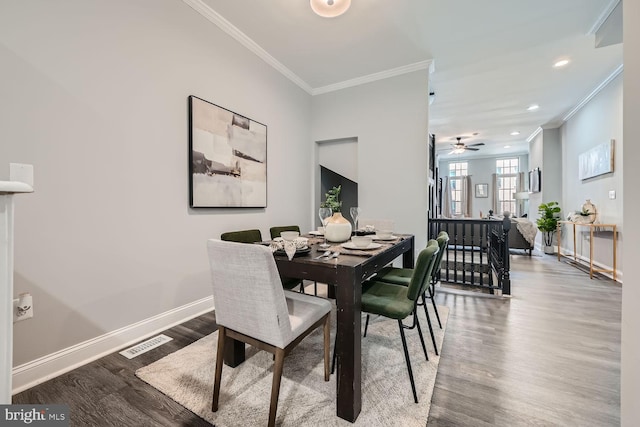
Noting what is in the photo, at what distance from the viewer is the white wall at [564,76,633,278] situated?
145 inches

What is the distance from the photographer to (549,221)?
5488 mm

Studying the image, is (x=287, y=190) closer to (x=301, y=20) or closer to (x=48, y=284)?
(x=301, y=20)

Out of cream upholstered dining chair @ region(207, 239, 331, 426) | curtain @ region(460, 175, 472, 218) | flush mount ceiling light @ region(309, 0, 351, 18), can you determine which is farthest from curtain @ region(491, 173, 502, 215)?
cream upholstered dining chair @ region(207, 239, 331, 426)

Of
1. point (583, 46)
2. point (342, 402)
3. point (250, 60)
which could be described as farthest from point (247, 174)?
point (583, 46)

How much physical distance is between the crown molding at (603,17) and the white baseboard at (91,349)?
478cm

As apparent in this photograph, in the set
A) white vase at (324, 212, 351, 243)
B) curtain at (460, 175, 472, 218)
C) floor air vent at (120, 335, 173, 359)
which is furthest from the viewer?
curtain at (460, 175, 472, 218)

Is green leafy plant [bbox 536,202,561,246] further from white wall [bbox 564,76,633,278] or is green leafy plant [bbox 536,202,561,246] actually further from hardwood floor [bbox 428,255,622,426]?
hardwood floor [bbox 428,255,622,426]

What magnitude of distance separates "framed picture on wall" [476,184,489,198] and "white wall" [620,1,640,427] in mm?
9840

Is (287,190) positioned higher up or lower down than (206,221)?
higher up

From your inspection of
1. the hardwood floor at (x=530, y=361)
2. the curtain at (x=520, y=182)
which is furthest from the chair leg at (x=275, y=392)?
the curtain at (x=520, y=182)

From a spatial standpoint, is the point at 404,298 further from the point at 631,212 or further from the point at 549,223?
the point at 549,223

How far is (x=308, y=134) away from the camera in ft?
13.3

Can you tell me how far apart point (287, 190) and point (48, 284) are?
2.48 metres

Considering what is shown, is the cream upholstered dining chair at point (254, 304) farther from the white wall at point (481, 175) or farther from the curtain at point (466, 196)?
the white wall at point (481, 175)
